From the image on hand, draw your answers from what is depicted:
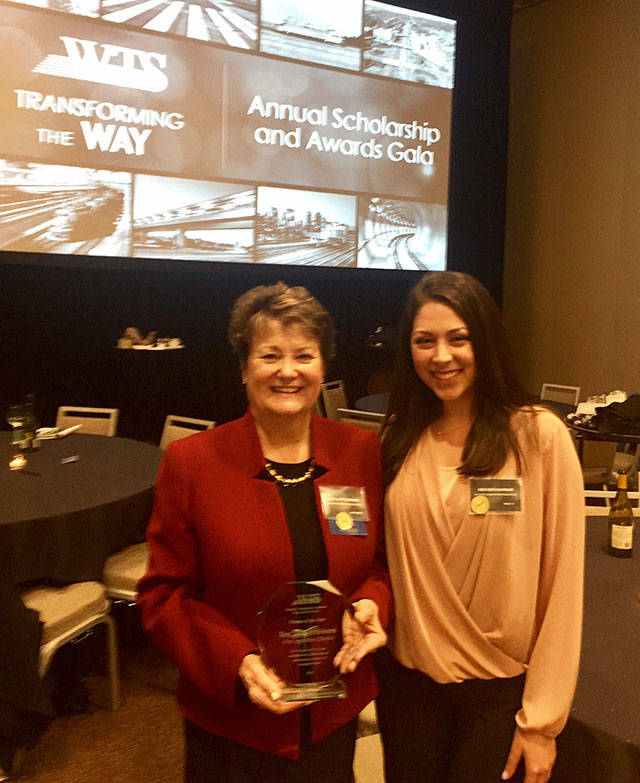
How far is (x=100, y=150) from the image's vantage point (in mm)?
4953

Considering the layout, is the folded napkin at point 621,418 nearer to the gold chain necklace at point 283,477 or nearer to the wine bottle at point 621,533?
the wine bottle at point 621,533

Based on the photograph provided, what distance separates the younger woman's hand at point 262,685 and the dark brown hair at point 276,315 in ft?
1.84

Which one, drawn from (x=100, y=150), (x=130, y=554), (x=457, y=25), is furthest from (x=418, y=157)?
(x=130, y=554)

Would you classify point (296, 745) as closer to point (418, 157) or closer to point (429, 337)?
point (429, 337)

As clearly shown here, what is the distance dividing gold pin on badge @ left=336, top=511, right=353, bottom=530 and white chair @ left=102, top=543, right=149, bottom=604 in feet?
5.92

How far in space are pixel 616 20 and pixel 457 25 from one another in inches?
57.2

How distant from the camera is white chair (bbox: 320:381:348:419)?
5.71 metres

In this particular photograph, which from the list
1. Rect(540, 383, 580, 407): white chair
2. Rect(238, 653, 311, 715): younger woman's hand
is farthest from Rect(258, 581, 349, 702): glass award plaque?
Rect(540, 383, 580, 407): white chair

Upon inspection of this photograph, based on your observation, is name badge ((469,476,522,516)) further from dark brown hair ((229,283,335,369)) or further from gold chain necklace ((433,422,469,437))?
dark brown hair ((229,283,335,369))

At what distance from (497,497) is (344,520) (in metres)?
0.29

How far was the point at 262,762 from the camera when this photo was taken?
1.26m

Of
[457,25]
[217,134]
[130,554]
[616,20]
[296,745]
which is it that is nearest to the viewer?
[296,745]

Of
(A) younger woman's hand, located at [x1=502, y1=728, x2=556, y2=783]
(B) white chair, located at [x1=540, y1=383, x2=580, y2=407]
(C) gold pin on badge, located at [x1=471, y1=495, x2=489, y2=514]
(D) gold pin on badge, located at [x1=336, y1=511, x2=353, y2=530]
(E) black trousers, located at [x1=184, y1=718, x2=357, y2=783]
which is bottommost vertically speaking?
(E) black trousers, located at [x1=184, y1=718, x2=357, y2=783]

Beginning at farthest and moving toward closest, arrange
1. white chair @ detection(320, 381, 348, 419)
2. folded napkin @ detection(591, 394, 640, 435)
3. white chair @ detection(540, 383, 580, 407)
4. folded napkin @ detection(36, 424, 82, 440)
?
white chair @ detection(540, 383, 580, 407), white chair @ detection(320, 381, 348, 419), folded napkin @ detection(36, 424, 82, 440), folded napkin @ detection(591, 394, 640, 435)
